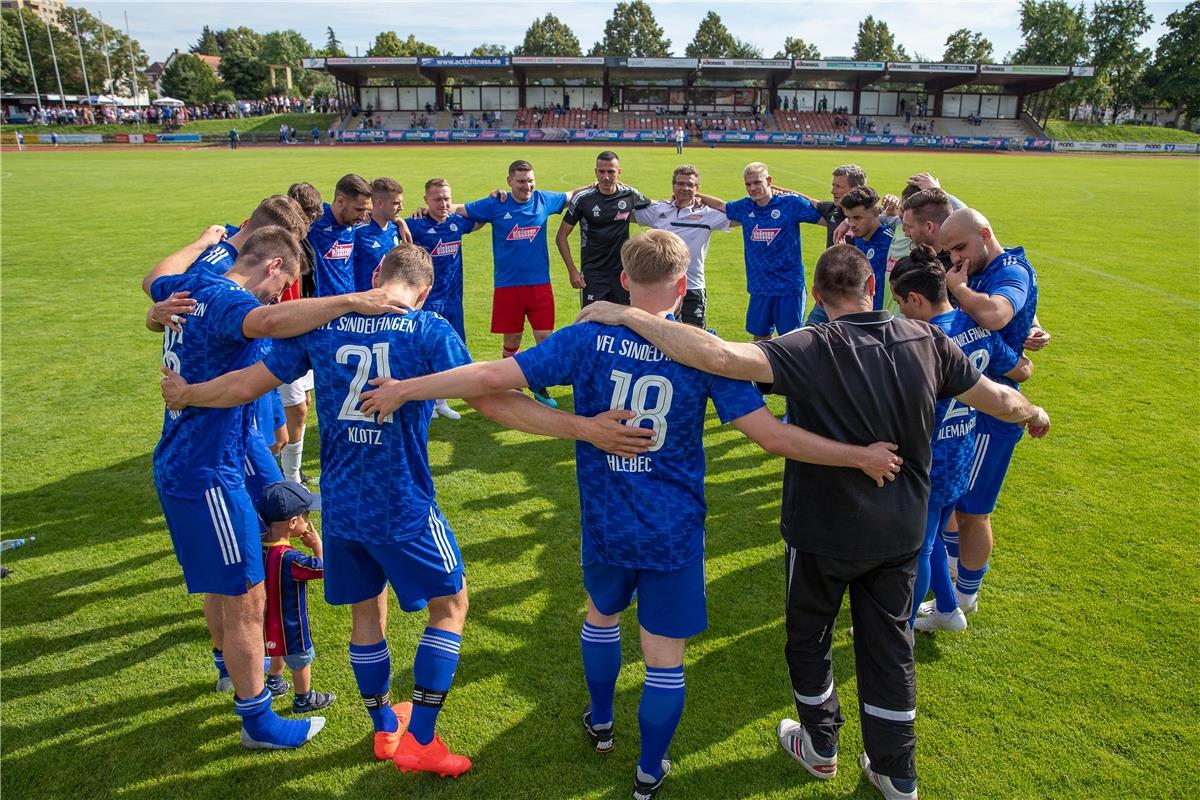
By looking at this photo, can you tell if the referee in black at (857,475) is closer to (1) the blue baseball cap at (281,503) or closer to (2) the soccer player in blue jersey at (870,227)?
(1) the blue baseball cap at (281,503)

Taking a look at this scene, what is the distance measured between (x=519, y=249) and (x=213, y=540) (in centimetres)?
558

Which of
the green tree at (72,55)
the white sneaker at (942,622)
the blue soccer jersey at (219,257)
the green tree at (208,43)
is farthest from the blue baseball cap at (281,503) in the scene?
the green tree at (208,43)

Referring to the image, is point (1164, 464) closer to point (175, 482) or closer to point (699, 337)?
point (699, 337)

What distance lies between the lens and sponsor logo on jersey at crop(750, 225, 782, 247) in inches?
309

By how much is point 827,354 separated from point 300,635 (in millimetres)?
3072

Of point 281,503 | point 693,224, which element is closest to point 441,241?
point 693,224

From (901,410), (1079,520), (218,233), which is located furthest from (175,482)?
(1079,520)

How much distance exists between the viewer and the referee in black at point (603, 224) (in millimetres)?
8328

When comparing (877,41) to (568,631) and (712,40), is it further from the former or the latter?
(568,631)

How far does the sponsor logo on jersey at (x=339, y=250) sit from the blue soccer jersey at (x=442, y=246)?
1.02 meters

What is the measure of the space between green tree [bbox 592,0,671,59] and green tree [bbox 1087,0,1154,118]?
55.2 meters

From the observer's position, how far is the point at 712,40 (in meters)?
108

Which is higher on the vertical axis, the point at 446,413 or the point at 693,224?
the point at 693,224

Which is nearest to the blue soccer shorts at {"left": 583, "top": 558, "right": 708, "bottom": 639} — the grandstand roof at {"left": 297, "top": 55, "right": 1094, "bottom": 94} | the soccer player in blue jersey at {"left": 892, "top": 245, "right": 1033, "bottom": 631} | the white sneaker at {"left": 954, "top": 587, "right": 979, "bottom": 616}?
the soccer player in blue jersey at {"left": 892, "top": 245, "right": 1033, "bottom": 631}
